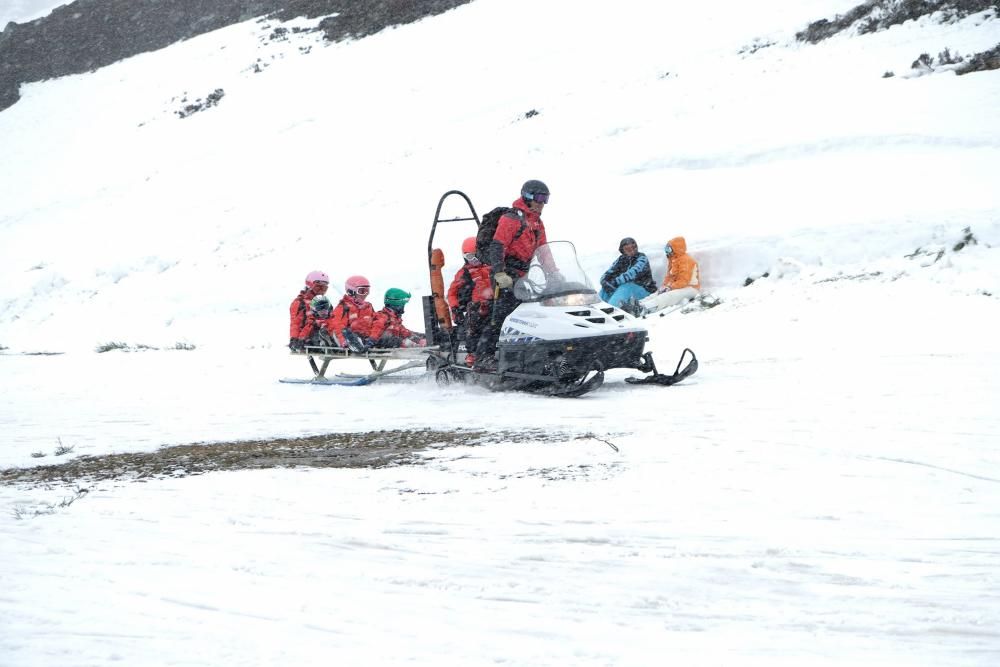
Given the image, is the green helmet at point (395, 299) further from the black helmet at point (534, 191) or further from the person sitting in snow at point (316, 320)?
the black helmet at point (534, 191)

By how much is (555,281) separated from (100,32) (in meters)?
44.2

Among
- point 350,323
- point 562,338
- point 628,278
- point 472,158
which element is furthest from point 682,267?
point 472,158

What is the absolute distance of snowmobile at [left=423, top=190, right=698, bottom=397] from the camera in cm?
648

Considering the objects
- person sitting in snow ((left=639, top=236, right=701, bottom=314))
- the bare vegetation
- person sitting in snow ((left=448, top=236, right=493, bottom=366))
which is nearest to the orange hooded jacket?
person sitting in snow ((left=639, top=236, right=701, bottom=314))

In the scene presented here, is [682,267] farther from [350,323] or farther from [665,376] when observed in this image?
[665,376]

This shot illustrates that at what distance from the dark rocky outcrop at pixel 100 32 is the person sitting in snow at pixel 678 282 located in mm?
32643

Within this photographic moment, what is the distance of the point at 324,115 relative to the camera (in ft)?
91.6

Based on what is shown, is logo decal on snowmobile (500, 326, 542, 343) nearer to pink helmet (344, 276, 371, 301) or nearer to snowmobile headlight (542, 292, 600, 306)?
snowmobile headlight (542, 292, 600, 306)

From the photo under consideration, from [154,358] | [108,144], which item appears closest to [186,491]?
[154,358]

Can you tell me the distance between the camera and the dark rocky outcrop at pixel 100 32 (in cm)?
4178

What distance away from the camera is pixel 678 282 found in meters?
10.8

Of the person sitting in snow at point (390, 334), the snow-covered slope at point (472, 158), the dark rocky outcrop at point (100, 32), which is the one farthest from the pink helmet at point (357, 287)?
the dark rocky outcrop at point (100, 32)

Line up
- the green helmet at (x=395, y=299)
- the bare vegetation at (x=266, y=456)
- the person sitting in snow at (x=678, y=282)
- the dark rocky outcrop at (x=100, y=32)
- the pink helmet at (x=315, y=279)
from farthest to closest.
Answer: the dark rocky outcrop at (x=100, y=32), the person sitting in snow at (x=678, y=282), the pink helmet at (x=315, y=279), the green helmet at (x=395, y=299), the bare vegetation at (x=266, y=456)

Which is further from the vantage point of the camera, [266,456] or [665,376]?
[665,376]
